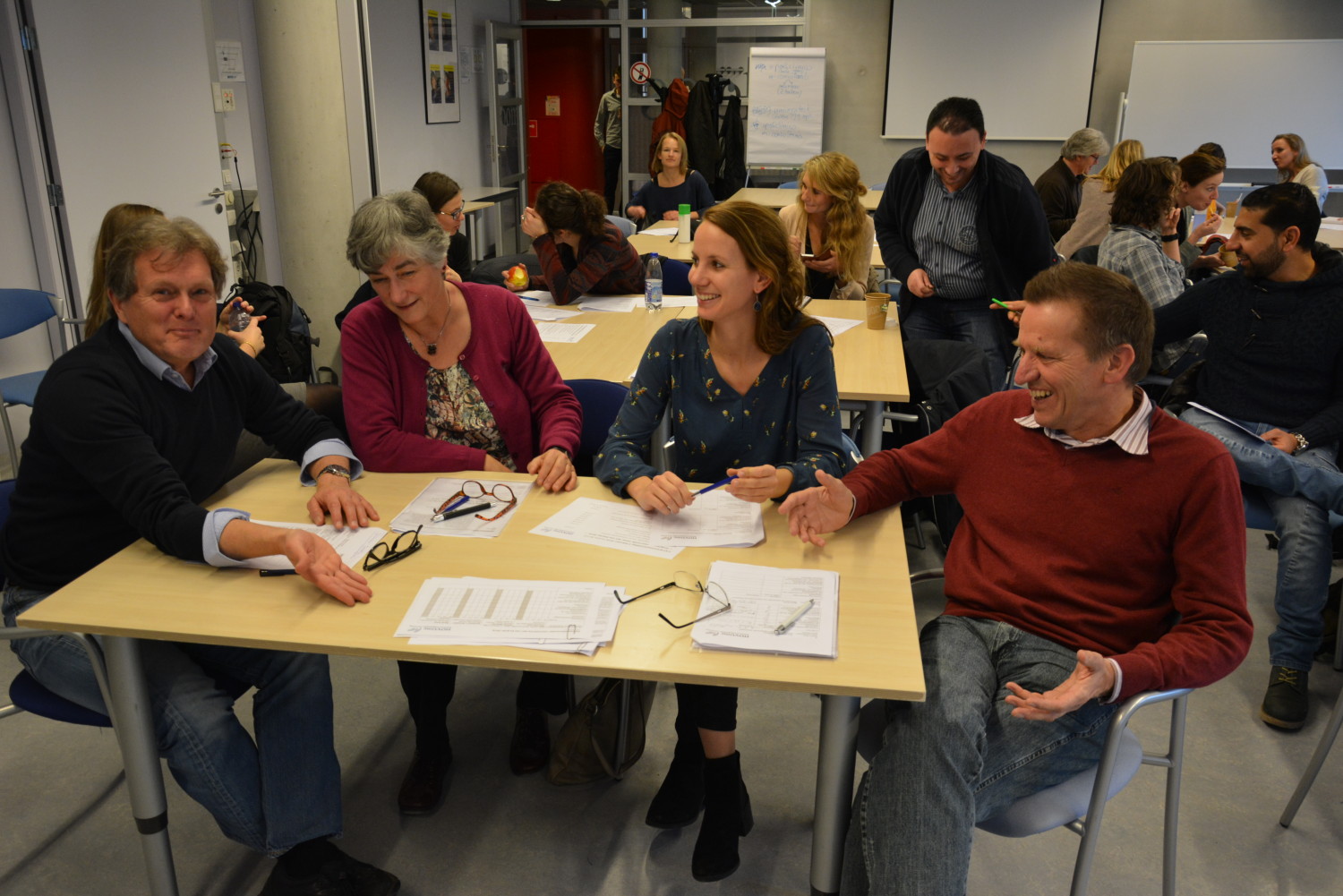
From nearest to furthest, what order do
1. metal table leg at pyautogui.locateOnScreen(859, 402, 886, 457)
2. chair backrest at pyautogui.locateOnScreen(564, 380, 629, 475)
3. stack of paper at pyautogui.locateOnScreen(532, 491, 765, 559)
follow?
stack of paper at pyautogui.locateOnScreen(532, 491, 765, 559), chair backrest at pyautogui.locateOnScreen(564, 380, 629, 475), metal table leg at pyautogui.locateOnScreen(859, 402, 886, 457)

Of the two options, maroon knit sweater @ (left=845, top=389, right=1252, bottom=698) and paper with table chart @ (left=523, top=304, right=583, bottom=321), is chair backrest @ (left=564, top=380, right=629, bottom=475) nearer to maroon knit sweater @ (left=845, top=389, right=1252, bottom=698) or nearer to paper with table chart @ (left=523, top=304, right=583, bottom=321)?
maroon knit sweater @ (left=845, top=389, right=1252, bottom=698)

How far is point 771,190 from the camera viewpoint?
311 inches

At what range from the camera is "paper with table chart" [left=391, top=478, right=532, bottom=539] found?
194 cm

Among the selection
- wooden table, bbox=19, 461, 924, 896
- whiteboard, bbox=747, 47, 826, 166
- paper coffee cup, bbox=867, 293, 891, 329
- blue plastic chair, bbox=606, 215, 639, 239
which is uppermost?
whiteboard, bbox=747, 47, 826, 166

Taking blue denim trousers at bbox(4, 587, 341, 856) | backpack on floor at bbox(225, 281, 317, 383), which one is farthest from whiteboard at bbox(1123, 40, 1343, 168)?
blue denim trousers at bbox(4, 587, 341, 856)

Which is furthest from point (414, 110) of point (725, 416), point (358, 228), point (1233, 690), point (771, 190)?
point (1233, 690)

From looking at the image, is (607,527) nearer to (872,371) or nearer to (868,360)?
(872,371)

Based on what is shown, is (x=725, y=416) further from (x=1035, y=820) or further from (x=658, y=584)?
(x=1035, y=820)

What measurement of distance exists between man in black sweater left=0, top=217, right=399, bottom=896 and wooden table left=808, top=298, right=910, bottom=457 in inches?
59.4

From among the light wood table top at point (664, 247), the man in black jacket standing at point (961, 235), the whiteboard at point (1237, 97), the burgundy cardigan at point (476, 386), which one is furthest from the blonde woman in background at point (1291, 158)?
the burgundy cardigan at point (476, 386)

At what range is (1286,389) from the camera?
9.51 feet

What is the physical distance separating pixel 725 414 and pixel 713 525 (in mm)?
340

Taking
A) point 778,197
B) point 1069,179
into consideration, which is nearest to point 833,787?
point 1069,179

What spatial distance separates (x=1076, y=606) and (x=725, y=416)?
2.74ft
